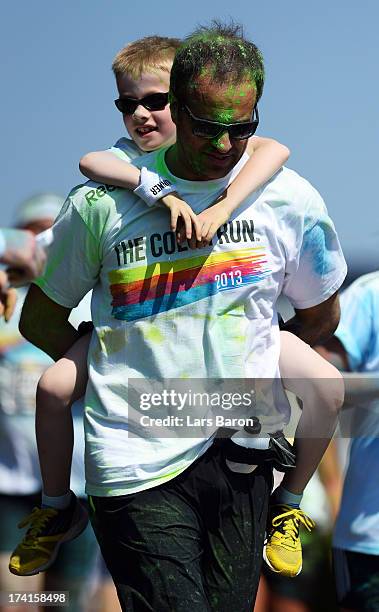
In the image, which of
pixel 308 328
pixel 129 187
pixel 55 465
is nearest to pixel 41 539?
pixel 55 465

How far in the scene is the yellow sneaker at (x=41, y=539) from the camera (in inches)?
181

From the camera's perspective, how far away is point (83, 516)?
474cm

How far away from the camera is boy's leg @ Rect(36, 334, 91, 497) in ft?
14.4

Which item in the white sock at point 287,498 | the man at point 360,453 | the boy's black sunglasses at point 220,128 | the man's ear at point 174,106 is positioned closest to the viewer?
the boy's black sunglasses at point 220,128

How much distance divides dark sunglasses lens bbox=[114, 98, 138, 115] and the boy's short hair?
92 millimetres

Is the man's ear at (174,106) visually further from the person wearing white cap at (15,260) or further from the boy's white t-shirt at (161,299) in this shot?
the person wearing white cap at (15,260)

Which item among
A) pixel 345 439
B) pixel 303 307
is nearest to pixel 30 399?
pixel 345 439

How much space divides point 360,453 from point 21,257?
8.90 ft

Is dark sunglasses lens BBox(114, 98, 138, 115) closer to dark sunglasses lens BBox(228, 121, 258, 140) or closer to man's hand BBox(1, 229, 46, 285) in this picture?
dark sunglasses lens BBox(228, 121, 258, 140)

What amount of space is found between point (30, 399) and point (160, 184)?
2.48 meters

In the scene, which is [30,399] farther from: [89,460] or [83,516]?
[89,460]

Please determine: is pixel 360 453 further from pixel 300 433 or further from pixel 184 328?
pixel 184 328

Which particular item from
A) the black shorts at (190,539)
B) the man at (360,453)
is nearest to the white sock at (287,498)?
the black shorts at (190,539)

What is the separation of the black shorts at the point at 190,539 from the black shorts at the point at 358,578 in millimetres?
1840
